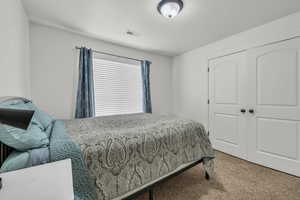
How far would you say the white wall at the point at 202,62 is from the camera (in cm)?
210

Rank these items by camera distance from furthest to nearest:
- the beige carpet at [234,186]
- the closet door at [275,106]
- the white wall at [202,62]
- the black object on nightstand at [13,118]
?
the white wall at [202,62] → the closet door at [275,106] → the beige carpet at [234,186] → the black object on nightstand at [13,118]

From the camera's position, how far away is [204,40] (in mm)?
2936

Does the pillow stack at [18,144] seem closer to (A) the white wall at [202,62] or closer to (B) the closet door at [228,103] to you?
(B) the closet door at [228,103]

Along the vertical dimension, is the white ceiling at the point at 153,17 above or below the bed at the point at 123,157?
above

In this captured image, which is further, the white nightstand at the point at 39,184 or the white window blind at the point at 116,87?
the white window blind at the point at 116,87

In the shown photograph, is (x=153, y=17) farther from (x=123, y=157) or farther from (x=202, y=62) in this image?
(x=123, y=157)

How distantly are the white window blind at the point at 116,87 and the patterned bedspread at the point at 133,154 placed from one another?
168cm

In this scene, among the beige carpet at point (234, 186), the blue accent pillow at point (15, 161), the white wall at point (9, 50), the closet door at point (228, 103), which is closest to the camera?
the blue accent pillow at point (15, 161)

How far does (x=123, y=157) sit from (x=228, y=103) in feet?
8.07

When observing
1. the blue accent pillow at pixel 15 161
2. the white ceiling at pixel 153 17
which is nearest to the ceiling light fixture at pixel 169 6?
the white ceiling at pixel 153 17

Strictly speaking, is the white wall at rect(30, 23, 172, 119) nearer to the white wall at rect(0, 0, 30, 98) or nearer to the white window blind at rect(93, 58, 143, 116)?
the white window blind at rect(93, 58, 143, 116)

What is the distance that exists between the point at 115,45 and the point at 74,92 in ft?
4.57

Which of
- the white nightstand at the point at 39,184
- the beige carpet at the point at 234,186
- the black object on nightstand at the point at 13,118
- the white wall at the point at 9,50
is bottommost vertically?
the beige carpet at the point at 234,186

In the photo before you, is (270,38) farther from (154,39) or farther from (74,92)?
(74,92)
